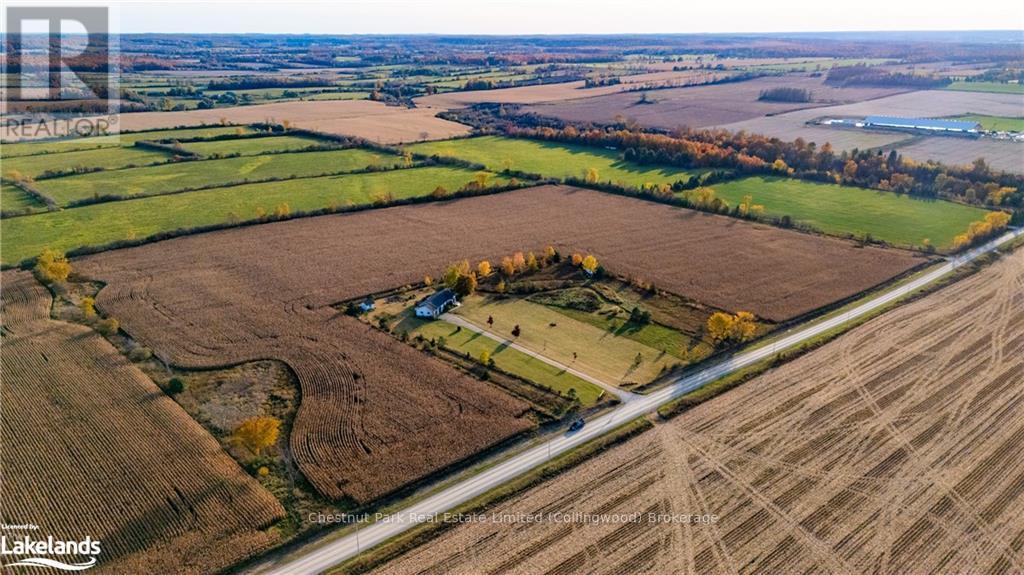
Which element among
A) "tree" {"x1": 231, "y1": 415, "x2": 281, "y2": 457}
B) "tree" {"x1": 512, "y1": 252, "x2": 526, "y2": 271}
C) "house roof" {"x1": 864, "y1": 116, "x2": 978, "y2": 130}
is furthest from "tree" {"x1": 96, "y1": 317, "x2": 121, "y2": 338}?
"house roof" {"x1": 864, "y1": 116, "x2": 978, "y2": 130}

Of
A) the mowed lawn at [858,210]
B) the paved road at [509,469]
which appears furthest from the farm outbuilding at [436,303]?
the mowed lawn at [858,210]

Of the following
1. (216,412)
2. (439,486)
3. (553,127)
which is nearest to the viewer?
(439,486)

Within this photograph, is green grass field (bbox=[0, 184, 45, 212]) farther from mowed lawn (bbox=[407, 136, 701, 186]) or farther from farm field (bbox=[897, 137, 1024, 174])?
farm field (bbox=[897, 137, 1024, 174])

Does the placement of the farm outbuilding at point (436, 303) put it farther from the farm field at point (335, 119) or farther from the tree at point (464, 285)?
the farm field at point (335, 119)

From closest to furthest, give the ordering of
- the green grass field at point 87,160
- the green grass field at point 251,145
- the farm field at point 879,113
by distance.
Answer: the green grass field at point 87,160 → the green grass field at point 251,145 → the farm field at point 879,113

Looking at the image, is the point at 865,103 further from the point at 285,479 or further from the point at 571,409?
the point at 285,479

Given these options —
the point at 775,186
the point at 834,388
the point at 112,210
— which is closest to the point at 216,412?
the point at 834,388

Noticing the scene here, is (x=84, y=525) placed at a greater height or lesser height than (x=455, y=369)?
lesser
